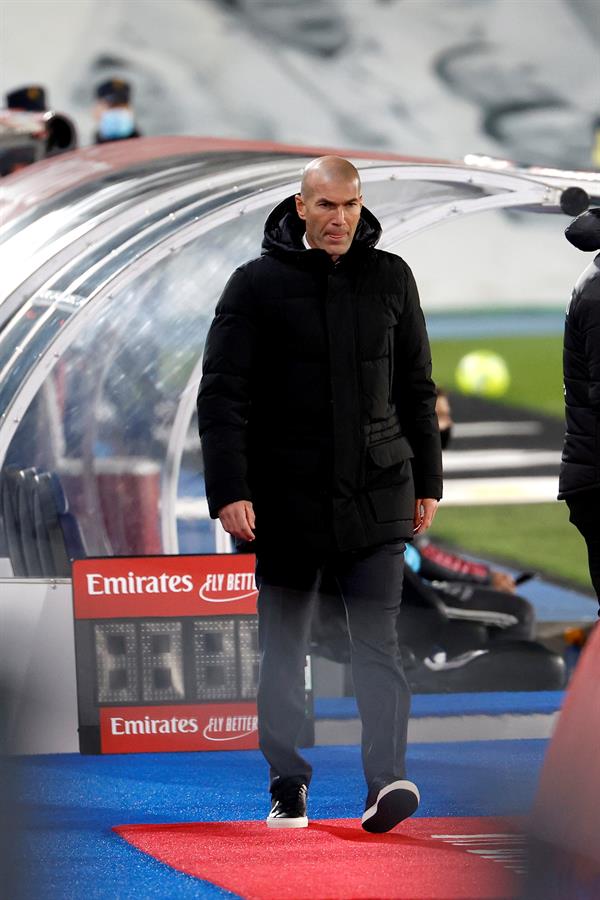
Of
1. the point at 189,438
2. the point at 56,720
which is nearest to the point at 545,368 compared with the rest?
the point at 189,438

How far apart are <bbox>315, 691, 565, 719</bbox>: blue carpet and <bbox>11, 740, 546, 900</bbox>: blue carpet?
8.2 inches

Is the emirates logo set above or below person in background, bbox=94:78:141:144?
below

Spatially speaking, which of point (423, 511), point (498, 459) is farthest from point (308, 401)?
point (498, 459)

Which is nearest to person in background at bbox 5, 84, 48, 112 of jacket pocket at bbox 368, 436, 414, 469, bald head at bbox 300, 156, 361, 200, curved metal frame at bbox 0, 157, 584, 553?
curved metal frame at bbox 0, 157, 584, 553

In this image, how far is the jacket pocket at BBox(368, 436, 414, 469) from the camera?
3973mm

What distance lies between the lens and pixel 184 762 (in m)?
5.39

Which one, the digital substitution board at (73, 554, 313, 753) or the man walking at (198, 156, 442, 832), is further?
the digital substitution board at (73, 554, 313, 753)

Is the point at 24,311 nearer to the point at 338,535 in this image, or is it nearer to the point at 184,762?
the point at 184,762

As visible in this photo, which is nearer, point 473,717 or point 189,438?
point 473,717

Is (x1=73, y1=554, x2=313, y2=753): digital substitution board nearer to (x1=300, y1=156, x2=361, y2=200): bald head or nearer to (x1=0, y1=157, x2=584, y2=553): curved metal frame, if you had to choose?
(x1=0, y1=157, x2=584, y2=553): curved metal frame

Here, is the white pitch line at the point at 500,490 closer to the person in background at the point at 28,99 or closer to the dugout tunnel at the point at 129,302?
the person in background at the point at 28,99

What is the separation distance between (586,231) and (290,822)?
1.93 meters

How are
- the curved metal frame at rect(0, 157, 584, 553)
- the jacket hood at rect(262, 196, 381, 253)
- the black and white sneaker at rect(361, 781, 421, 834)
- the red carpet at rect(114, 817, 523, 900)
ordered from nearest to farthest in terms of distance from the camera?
the red carpet at rect(114, 817, 523, 900) → the black and white sneaker at rect(361, 781, 421, 834) → the jacket hood at rect(262, 196, 381, 253) → the curved metal frame at rect(0, 157, 584, 553)

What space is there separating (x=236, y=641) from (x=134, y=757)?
505 millimetres
